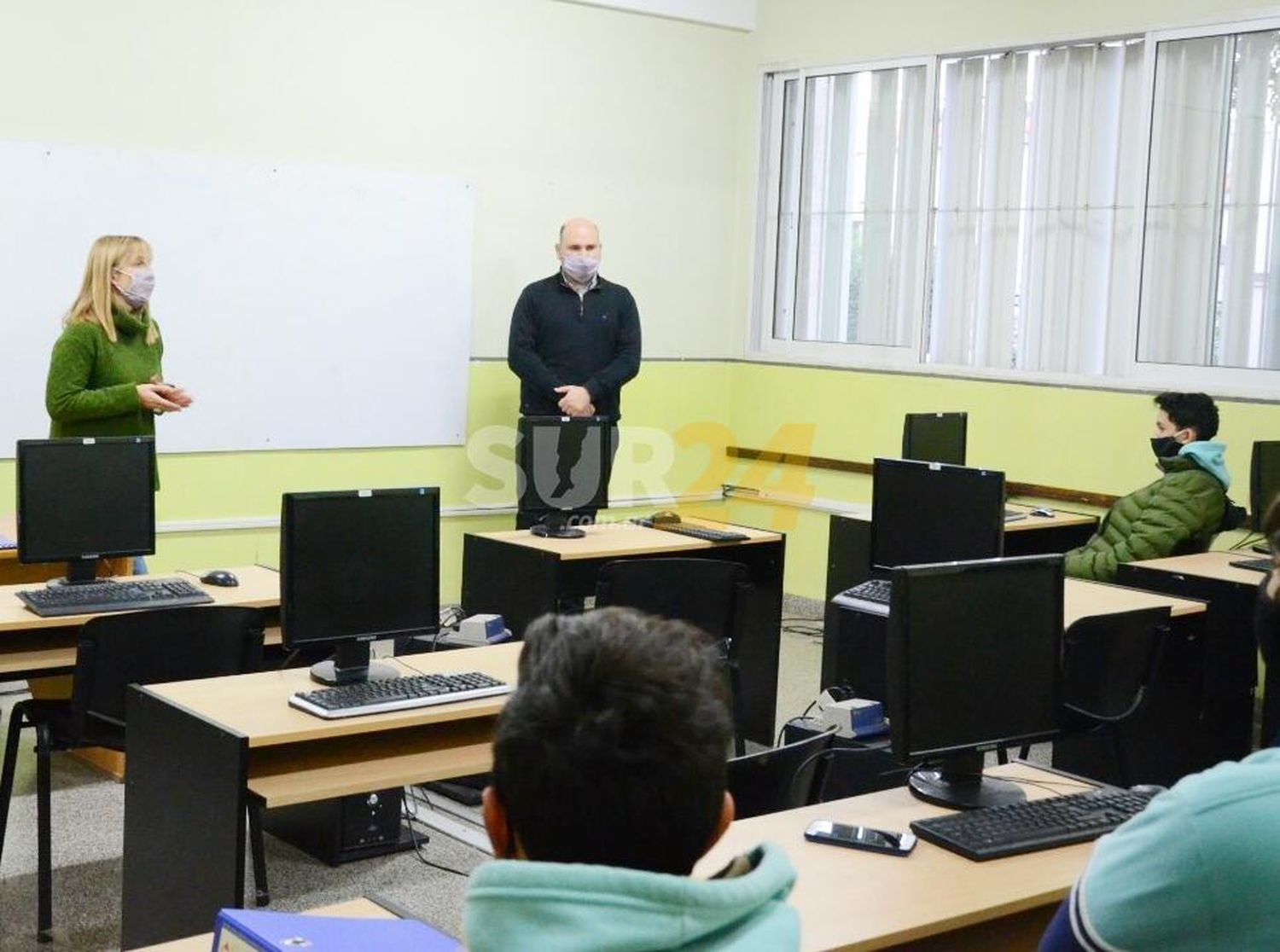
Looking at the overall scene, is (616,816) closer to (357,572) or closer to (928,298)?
(357,572)

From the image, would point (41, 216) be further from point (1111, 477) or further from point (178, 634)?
point (1111, 477)

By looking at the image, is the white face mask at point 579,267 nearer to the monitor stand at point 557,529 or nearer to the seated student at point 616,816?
the monitor stand at point 557,529

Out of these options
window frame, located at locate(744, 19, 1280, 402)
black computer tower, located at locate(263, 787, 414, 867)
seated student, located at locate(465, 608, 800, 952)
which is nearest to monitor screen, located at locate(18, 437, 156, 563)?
black computer tower, located at locate(263, 787, 414, 867)

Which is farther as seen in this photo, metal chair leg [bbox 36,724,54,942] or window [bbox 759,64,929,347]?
window [bbox 759,64,929,347]

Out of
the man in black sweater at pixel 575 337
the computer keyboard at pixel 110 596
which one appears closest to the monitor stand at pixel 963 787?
the computer keyboard at pixel 110 596

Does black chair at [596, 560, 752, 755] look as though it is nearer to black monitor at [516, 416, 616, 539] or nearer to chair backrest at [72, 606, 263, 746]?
black monitor at [516, 416, 616, 539]

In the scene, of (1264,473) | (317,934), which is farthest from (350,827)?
(1264,473)

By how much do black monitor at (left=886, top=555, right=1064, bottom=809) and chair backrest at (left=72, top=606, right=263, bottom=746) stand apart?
1.87 m

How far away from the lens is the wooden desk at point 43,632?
13.8 feet

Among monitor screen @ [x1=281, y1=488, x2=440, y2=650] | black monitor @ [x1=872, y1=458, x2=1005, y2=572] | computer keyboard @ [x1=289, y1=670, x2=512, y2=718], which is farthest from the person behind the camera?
black monitor @ [x1=872, y1=458, x2=1005, y2=572]

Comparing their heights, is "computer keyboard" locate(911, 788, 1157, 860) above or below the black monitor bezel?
below

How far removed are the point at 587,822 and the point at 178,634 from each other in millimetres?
2929

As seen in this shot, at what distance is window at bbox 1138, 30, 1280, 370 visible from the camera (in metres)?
6.62

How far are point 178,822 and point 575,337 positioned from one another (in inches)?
171
